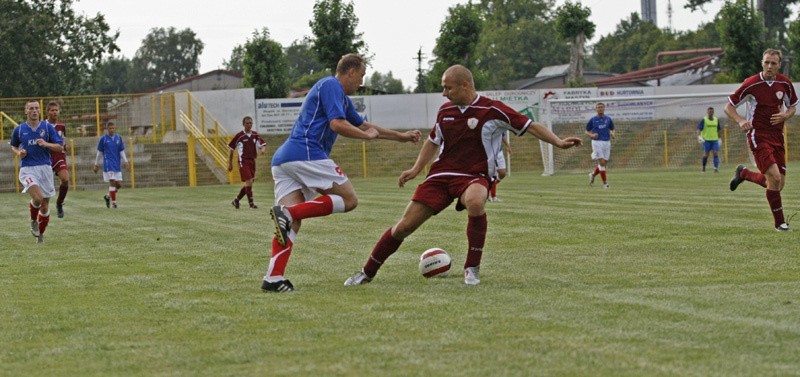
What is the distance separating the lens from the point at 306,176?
876cm

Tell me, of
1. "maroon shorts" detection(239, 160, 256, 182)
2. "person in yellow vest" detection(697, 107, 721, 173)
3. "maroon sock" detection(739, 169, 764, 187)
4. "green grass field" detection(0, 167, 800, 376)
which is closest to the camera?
"green grass field" detection(0, 167, 800, 376)

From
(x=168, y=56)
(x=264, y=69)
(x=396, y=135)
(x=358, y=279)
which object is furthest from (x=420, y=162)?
(x=168, y=56)

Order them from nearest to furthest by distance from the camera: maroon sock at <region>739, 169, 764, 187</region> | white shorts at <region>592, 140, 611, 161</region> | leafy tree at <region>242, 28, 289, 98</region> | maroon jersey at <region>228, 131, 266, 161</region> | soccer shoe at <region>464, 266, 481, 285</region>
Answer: soccer shoe at <region>464, 266, 481, 285</region>, maroon sock at <region>739, 169, 764, 187</region>, maroon jersey at <region>228, 131, 266, 161</region>, white shorts at <region>592, 140, 611, 161</region>, leafy tree at <region>242, 28, 289, 98</region>

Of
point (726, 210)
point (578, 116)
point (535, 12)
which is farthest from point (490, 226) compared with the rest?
point (535, 12)

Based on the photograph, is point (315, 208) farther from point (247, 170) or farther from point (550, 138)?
point (247, 170)

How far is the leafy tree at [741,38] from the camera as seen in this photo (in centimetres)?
5247

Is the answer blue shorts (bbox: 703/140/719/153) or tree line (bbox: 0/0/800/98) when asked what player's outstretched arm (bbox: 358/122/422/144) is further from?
tree line (bbox: 0/0/800/98)

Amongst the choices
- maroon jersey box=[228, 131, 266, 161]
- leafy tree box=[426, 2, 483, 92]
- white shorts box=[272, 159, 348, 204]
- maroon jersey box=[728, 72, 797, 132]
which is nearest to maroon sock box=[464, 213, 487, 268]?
white shorts box=[272, 159, 348, 204]

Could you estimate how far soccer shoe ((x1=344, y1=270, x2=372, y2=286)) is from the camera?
342 inches

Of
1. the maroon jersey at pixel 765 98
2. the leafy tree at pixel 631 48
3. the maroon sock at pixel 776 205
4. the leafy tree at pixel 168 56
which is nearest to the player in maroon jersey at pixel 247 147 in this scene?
the maroon jersey at pixel 765 98

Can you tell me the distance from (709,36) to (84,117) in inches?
3011

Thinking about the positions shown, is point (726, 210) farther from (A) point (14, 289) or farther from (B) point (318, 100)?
(A) point (14, 289)

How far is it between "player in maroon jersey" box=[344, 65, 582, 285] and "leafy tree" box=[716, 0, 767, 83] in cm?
4626

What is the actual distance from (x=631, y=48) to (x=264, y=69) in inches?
2825
